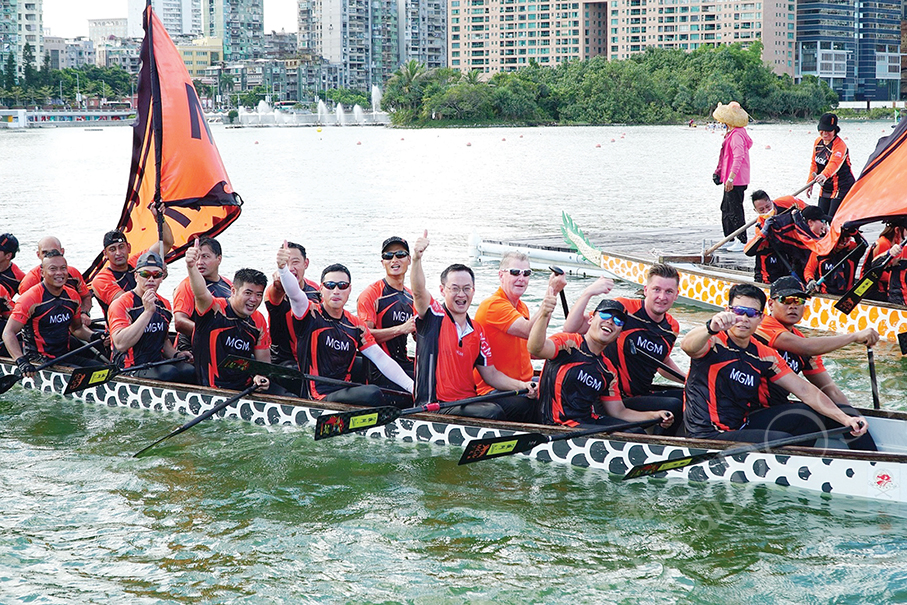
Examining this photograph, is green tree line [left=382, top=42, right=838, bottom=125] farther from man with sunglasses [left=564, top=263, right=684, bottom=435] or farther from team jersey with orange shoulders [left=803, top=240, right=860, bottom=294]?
man with sunglasses [left=564, top=263, right=684, bottom=435]

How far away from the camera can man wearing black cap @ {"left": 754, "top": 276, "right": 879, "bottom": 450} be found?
693 centimetres

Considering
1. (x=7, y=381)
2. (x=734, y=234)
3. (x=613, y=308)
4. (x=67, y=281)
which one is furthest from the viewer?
(x=734, y=234)

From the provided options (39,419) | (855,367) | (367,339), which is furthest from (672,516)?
(39,419)

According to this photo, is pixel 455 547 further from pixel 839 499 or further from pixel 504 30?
pixel 504 30

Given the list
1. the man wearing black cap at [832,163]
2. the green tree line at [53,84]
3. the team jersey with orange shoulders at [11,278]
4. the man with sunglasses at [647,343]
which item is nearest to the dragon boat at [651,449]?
the man with sunglasses at [647,343]

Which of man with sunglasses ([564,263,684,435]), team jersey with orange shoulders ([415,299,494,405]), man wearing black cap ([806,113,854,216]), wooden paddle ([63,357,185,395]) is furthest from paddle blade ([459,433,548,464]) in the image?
man wearing black cap ([806,113,854,216])

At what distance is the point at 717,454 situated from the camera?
686 cm

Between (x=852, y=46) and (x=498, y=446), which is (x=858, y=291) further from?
(x=852, y=46)

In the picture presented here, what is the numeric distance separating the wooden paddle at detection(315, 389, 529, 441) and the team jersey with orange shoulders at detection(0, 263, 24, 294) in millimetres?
4216

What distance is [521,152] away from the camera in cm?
5925

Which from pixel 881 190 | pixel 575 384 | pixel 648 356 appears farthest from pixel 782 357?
pixel 881 190

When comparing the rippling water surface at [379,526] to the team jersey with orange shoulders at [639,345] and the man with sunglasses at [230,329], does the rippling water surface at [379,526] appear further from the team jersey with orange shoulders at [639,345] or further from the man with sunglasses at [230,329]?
the team jersey with orange shoulders at [639,345]

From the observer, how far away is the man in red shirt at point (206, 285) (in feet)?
28.3

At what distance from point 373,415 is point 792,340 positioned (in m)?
3.07
